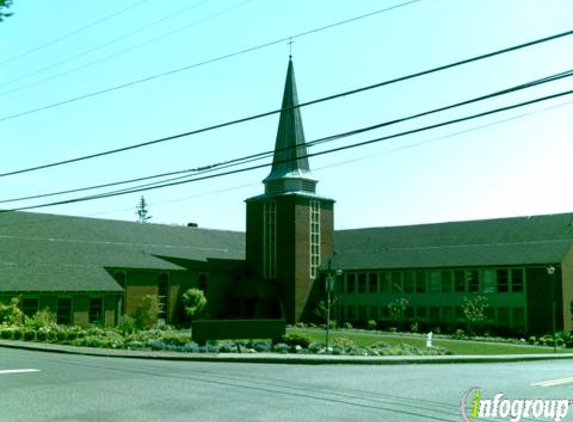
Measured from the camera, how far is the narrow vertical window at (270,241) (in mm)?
55603

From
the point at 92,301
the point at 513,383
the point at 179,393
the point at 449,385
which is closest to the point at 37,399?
the point at 179,393

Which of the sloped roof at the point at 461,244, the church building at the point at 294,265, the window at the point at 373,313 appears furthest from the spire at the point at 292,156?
the window at the point at 373,313

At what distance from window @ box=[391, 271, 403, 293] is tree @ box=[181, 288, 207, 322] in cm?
1500

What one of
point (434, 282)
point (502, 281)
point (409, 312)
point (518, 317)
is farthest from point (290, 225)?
point (518, 317)

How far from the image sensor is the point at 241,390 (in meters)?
14.2

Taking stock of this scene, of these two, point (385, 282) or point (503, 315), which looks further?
point (385, 282)

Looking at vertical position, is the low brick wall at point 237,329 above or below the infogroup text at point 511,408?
above

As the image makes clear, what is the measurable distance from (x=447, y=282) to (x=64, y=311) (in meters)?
26.9

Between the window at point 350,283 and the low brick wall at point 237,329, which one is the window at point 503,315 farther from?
the low brick wall at point 237,329

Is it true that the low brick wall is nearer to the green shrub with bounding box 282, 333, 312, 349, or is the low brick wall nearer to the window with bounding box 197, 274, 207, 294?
the green shrub with bounding box 282, 333, 312, 349

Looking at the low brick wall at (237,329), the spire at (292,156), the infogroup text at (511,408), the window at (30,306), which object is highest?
the spire at (292,156)

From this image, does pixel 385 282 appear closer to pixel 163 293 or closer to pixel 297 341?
pixel 163 293

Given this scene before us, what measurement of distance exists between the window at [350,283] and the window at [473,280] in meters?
10.5

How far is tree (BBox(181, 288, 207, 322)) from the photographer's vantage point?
51.7m
